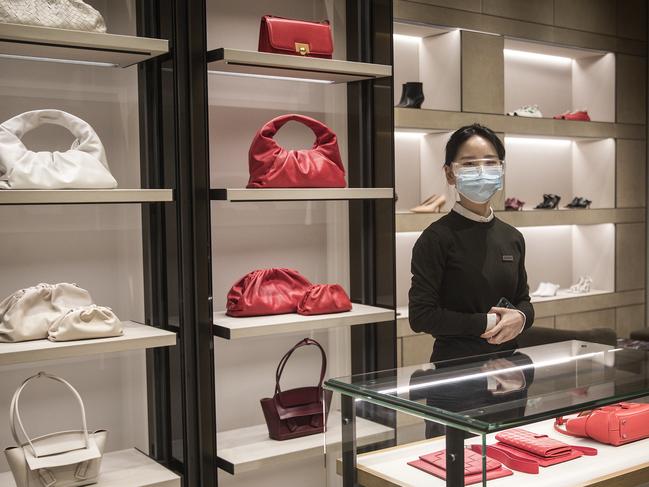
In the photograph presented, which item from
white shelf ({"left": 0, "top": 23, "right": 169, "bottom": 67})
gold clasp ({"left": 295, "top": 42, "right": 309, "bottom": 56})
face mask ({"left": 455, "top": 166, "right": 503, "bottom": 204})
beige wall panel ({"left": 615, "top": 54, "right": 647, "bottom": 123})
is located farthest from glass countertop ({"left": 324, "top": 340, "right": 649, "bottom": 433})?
beige wall panel ({"left": 615, "top": 54, "right": 647, "bottom": 123})

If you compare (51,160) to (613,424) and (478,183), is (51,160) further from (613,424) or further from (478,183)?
(613,424)

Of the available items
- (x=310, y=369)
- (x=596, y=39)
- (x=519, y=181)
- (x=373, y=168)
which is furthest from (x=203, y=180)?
(x=596, y=39)

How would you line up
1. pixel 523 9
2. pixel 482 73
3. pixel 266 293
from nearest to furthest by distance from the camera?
pixel 266 293
pixel 482 73
pixel 523 9

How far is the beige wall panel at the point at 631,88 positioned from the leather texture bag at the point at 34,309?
4631 mm

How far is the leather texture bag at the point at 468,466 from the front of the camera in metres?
1.52

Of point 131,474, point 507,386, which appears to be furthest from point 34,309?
point 507,386

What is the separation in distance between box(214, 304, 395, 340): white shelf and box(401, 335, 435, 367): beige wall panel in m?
1.15

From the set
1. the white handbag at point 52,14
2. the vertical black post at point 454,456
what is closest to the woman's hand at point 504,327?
the vertical black post at point 454,456

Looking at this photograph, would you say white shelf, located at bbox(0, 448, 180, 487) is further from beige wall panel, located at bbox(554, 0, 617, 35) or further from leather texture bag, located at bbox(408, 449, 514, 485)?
beige wall panel, located at bbox(554, 0, 617, 35)

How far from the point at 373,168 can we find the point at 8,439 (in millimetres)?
1897

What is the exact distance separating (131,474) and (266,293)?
88cm

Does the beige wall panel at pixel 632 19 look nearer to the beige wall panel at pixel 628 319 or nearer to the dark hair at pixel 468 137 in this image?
the beige wall panel at pixel 628 319

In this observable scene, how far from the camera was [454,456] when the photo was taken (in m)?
1.55

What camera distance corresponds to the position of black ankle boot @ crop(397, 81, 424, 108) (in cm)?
476
